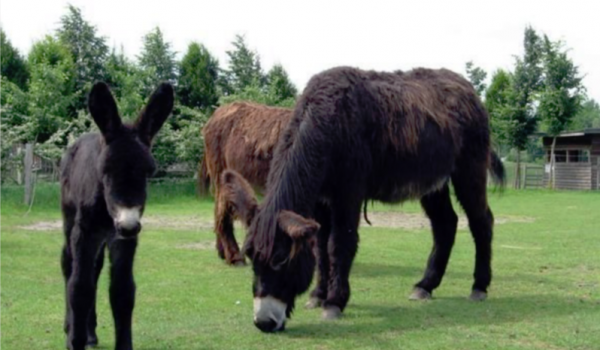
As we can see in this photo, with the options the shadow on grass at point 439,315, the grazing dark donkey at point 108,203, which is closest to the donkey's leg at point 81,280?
the grazing dark donkey at point 108,203

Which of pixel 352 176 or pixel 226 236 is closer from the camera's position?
pixel 352 176

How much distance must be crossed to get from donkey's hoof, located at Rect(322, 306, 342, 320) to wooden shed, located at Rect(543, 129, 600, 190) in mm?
34088

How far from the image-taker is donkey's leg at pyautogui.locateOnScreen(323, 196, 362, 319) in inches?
284

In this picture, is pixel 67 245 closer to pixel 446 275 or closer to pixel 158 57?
pixel 446 275

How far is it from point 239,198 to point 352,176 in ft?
4.21

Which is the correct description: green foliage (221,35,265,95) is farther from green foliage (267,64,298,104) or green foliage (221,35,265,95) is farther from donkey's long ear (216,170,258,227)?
donkey's long ear (216,170,258,227)

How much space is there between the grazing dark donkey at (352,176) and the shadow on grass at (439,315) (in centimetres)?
27

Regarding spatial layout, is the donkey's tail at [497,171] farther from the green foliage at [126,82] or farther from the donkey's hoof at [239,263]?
the green foliage at [126,82]

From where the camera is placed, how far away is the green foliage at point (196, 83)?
34281 millimetres

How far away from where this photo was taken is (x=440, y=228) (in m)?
9.02

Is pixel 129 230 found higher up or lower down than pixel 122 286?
higher up

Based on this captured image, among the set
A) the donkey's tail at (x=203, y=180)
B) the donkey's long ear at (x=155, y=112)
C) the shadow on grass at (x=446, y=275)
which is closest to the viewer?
the donkey's long ear at (x=155, y=112)

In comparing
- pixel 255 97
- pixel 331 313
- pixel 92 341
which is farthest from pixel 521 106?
pixel 92 341

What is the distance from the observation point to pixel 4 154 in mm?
21453
